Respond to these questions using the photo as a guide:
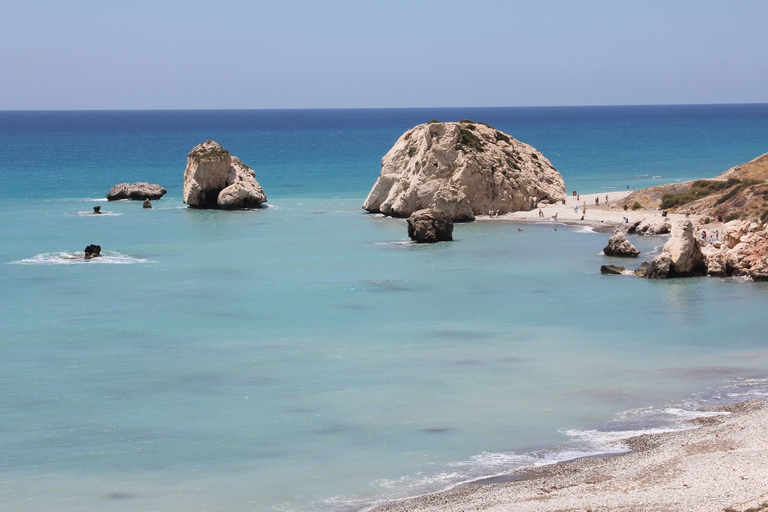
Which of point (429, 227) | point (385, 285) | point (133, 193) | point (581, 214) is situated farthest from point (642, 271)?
point (133, 193)

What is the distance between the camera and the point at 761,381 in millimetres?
30047

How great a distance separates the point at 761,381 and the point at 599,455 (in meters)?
9.22

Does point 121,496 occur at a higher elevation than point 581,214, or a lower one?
lower

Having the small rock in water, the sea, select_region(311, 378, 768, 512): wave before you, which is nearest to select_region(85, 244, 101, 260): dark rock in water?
the sea

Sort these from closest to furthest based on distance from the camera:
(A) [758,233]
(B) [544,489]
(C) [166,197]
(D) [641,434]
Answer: (B) [544,489], (D) [641,434], (A) [758,233], (C) [166,197]

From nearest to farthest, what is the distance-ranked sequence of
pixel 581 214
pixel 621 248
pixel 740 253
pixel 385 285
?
pixel 385 285
pixel 740 253
pixel 621 248
pixel 581 214

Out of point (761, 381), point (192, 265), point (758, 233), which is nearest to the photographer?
point (761, 381)

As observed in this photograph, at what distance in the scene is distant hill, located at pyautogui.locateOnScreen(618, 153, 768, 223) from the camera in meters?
63.4

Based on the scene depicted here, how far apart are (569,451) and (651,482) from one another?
3432 millimetres

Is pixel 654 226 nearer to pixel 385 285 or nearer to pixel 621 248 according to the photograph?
pixel 621 248

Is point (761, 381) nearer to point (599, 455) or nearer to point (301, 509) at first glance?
point (599, 455)

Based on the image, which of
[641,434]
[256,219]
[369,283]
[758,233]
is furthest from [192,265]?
[641,434]

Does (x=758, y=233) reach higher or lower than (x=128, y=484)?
higher

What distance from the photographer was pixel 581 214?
234 feet
